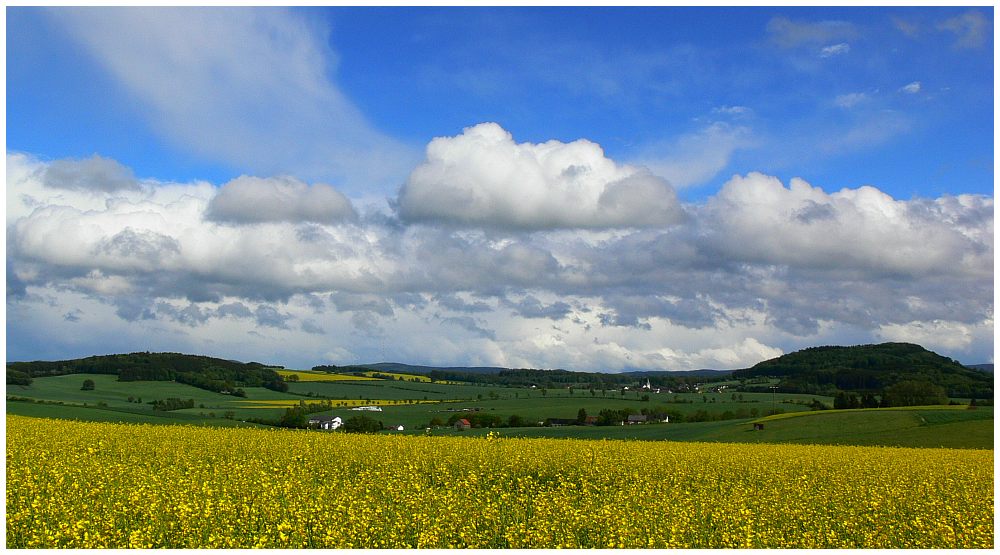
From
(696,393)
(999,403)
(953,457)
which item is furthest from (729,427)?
Result: (696,393)

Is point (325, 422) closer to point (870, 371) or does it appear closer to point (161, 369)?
point (161, 369)

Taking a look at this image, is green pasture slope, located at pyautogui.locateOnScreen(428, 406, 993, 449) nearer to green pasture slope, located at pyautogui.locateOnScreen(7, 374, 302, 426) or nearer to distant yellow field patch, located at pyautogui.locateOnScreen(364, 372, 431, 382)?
green pasture slope, located at pyautogui.locateOnScreen(7, 374, 302, 426)

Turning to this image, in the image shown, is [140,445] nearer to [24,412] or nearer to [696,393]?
[24,412]

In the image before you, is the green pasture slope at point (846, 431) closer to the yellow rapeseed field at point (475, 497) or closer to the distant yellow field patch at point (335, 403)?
the yellow rapeseed field at point (475, 497)

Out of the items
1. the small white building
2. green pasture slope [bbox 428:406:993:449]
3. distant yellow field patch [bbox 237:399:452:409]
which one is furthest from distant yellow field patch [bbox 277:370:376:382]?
green pasture slope [bbox 428:406:993:449]

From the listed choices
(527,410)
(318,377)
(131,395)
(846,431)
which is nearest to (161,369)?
(131,395)
